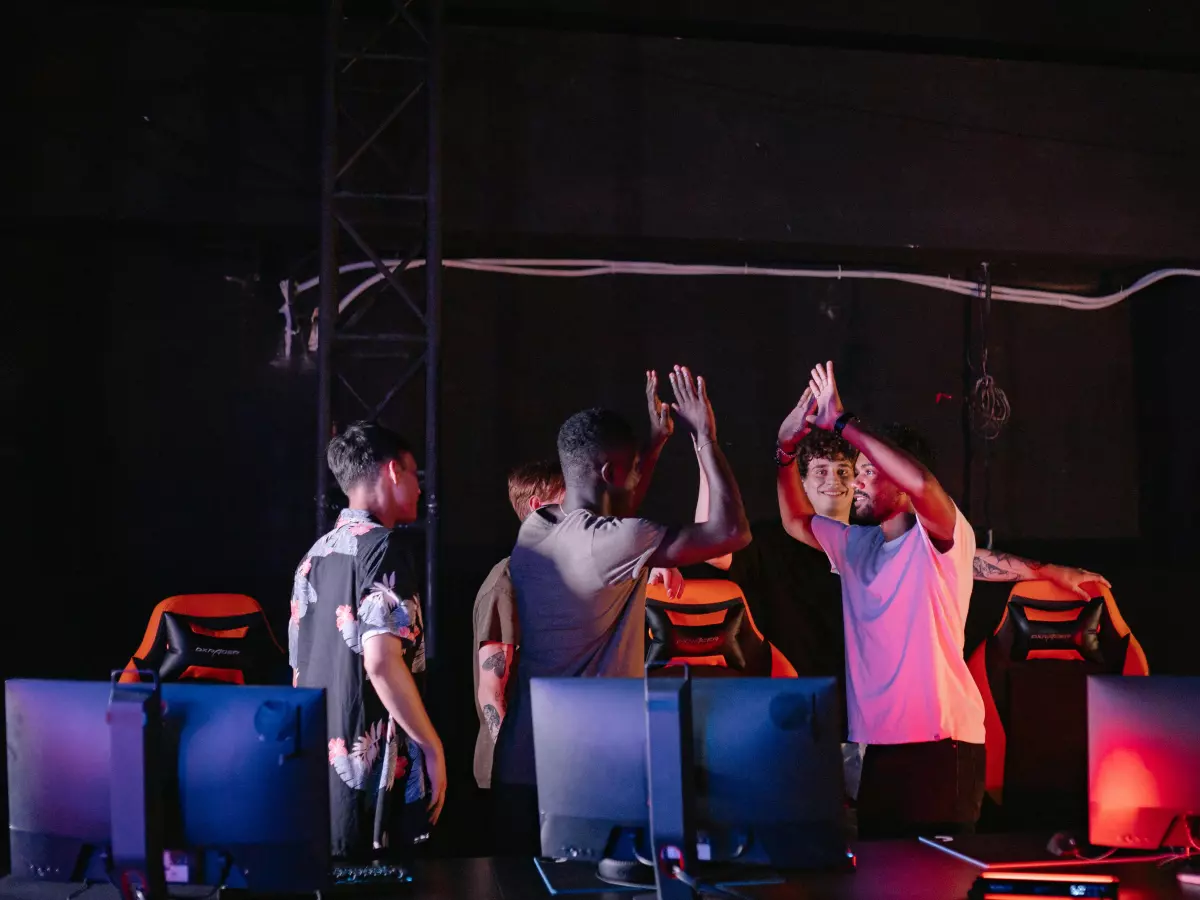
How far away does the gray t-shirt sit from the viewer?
8.59ft

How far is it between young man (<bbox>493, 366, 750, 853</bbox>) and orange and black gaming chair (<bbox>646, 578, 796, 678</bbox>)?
177 cm

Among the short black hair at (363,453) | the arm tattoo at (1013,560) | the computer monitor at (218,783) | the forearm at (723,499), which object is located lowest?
the computer monitor at (218,783)

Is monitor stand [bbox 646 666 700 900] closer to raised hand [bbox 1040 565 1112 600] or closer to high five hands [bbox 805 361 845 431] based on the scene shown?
high five hands [bbox 805 361 845 431]

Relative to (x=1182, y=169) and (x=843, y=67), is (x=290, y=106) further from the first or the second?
(x=1182, y=169)

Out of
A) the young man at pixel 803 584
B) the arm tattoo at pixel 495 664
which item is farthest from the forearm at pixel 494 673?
the young man at pixel 803 584

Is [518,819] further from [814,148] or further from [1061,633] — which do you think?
[814,148]

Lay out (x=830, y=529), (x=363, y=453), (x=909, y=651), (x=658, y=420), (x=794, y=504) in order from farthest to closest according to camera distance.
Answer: (x=794, y=504)
(x=830, y=529)
(x=658, y=420)
(x=909, y=651)
(x=363, y=453)

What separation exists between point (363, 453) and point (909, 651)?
5.07 feet

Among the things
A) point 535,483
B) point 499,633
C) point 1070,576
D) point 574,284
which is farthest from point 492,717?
point 574,284

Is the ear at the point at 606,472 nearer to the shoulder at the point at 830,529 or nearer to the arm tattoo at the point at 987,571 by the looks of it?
the shoulder at the point at 830,529

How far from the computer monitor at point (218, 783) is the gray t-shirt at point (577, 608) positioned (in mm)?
722

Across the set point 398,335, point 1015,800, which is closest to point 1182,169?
point 1015,800

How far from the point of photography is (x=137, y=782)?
1920 millimetres

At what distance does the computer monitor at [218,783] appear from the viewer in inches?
77.7
